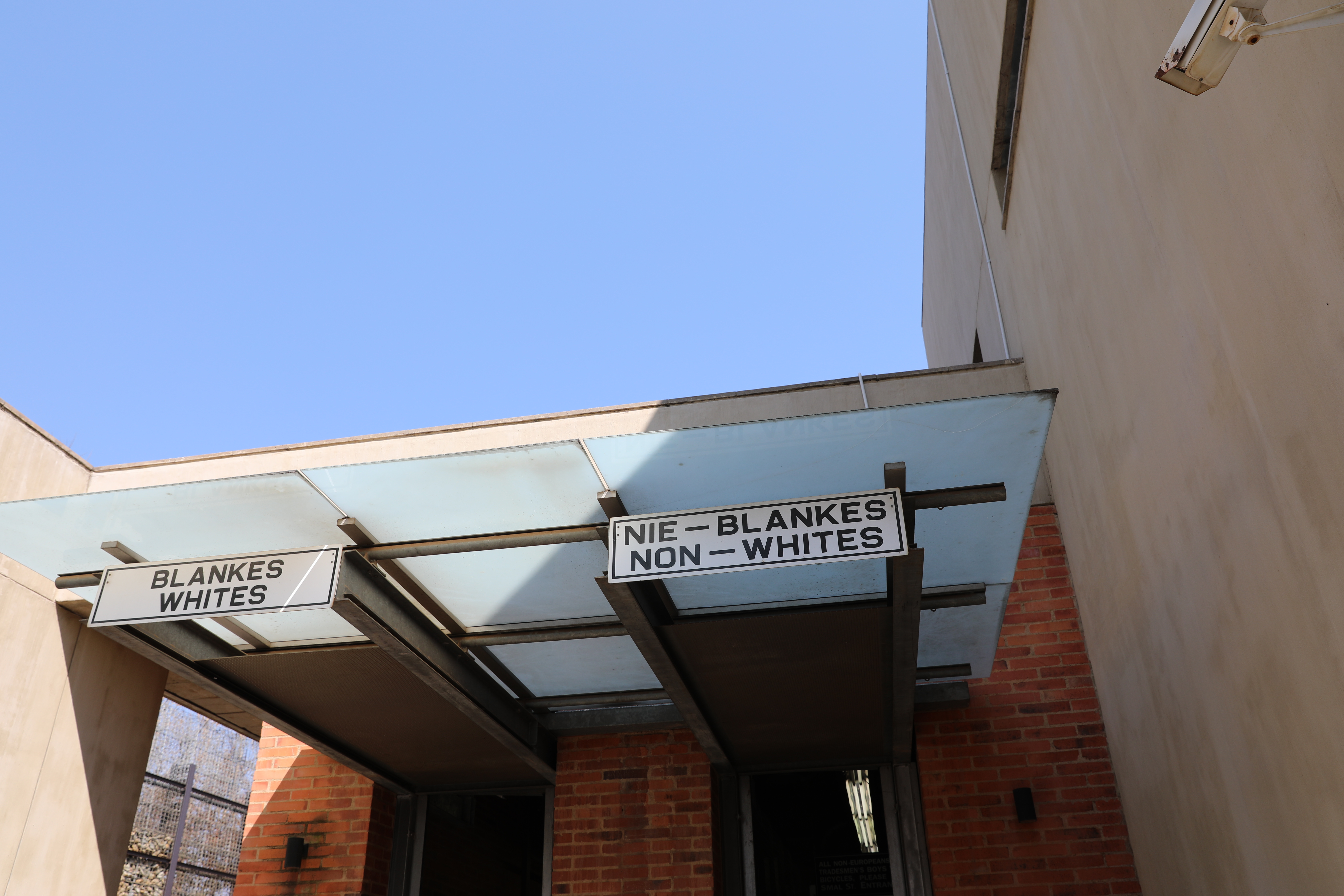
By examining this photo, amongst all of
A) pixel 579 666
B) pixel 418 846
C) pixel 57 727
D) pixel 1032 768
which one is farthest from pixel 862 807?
pixel 57 727

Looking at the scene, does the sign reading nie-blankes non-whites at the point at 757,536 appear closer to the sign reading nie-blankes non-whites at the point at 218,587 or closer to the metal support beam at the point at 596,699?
the sign reading nie-blankes non-whites at the point at 218,587

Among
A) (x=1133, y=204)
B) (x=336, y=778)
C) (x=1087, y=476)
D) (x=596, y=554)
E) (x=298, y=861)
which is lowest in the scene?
(x=298, y=861)

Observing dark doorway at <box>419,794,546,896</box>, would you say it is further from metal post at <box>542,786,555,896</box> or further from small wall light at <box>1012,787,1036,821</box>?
small wall light at <box>1012,787,1036,821</box>

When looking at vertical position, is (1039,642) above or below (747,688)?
above

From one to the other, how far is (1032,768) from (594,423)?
3.77 metres

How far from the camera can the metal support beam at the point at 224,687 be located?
5.11 m

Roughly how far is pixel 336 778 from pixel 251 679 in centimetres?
199

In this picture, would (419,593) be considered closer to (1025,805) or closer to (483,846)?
(1025,805)

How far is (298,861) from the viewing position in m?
7.01

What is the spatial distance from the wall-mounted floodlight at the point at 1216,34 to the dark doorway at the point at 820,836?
613cm

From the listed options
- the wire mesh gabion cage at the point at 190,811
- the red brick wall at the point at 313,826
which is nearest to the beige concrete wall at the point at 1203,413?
the red brick wall at the point at 313,826

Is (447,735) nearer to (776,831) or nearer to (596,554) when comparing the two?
(596,554)

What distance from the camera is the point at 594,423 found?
710cm

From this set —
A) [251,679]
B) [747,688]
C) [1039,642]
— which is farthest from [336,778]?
[1039,642]
